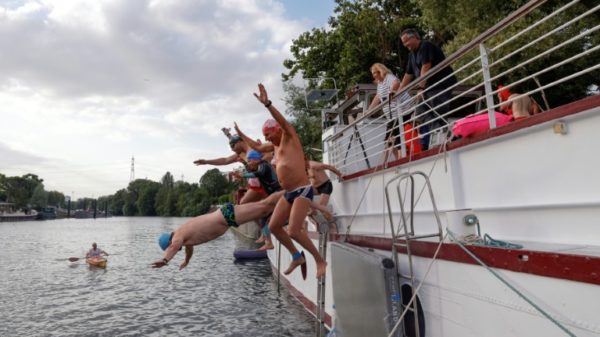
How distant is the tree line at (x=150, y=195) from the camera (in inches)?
4353

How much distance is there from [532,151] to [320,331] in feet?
14.7

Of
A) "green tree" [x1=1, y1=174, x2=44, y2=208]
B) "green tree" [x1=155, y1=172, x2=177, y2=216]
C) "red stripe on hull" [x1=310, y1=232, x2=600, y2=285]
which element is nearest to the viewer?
"red stripe on hull" [x1=310, y1=232, x2=600, y2=285]

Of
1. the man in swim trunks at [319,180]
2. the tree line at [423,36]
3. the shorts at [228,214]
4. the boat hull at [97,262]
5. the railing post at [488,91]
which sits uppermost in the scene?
the tree line at [423,36]

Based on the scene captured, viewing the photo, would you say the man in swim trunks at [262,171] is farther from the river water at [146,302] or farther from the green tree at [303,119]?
the green tree at [303,119]

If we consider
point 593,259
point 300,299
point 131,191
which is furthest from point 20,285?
point 131,191

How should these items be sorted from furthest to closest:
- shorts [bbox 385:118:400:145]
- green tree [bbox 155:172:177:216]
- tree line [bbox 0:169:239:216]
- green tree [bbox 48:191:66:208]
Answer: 1. green tree [bbox 48:191:66:208]
2. green tree [bbox 155:172:177:216]
3. tree line [bbox 0:169:239:216]
4. shorts [bbox 385:118:400:145]

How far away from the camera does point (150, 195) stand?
15062 centimetres

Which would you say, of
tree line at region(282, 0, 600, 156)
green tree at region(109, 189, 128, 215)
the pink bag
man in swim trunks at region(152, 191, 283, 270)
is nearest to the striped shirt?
the pink bag

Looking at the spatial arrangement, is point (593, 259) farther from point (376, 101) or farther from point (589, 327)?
point (376, 101)

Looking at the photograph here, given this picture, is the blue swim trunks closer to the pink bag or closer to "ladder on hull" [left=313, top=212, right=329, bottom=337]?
"ladder on hull" [left=313, top=212, right=329, bottom=337]

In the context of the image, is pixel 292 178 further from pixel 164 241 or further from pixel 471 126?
pixel 471 126

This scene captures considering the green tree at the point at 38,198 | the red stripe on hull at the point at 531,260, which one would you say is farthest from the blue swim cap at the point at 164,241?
the green tree at the point at 38,198

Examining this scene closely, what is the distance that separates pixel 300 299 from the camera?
39.8 feet

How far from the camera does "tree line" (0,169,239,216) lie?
4353 inches
